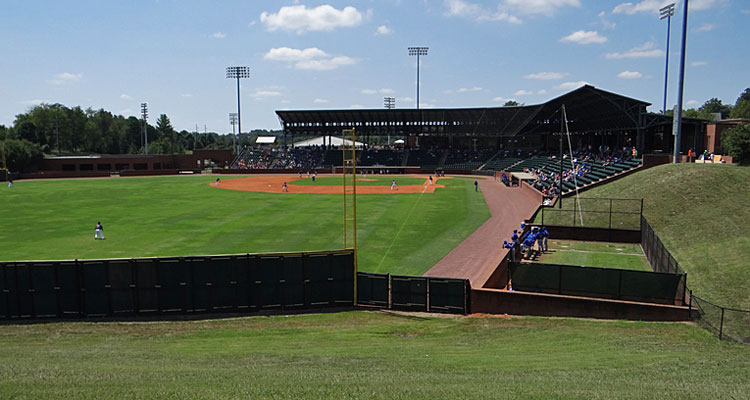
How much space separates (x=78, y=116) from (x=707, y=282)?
159522 mm

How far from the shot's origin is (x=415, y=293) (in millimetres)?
16281

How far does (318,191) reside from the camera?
57.1m

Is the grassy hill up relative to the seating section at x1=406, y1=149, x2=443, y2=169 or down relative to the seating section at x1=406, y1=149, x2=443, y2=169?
down

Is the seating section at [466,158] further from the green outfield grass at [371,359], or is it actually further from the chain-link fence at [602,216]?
the green outfield grass at [371,359]

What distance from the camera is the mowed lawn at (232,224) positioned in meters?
24.7

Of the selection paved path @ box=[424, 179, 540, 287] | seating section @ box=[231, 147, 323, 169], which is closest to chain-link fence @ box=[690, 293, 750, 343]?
paved path @ box=[424, 179, 540, 287]

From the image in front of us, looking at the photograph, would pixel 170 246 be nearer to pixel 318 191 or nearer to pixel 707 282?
pixel 707 282

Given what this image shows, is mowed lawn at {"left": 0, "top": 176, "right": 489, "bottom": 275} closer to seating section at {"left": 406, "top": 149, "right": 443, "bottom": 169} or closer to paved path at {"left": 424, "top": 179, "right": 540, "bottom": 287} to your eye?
paved path at {"left": 424, "top": 179, "right": 540, "bottom": 287}

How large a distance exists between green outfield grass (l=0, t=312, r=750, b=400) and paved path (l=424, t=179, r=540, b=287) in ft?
16.2

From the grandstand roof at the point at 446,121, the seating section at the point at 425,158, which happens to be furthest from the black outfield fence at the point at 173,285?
the seating section at the point at 425,158

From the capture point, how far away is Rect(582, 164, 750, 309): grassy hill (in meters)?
17.9

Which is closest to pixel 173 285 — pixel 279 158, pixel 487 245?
pixel 487 245

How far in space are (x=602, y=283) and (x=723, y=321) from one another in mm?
3325

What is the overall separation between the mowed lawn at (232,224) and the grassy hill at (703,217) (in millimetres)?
10272
